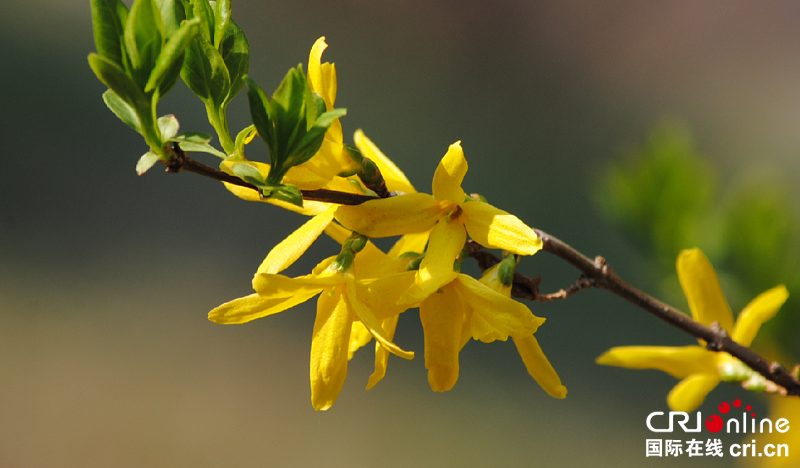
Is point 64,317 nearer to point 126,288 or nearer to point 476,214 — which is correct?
point 126,288

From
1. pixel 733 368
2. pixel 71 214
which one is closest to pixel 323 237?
pixel 71 214

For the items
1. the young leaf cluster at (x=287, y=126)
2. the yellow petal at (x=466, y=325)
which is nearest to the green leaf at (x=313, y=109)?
the young leaf cluster at (x=287, y=126)

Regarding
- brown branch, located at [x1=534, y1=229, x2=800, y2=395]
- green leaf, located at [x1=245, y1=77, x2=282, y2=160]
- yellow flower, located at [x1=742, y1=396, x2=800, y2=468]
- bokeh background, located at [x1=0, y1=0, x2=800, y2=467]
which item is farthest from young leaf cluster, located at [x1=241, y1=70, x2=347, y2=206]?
bokeh background, located at [x1=0, y1=0, x2=800, y2=467]

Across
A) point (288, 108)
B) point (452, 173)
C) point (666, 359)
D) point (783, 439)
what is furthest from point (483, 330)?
point (783, 439)

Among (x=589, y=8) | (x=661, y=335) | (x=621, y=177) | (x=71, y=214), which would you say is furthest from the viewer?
(x=589, y=8)

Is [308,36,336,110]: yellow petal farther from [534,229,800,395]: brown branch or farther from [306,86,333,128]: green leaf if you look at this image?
[534,229,800,395]: brown branch
